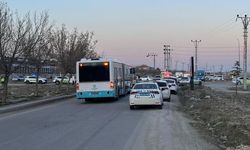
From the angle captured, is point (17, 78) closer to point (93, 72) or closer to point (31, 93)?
point (31, 93)

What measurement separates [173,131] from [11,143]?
5541 mm

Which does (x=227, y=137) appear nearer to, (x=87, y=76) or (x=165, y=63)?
(x=87, y=76)

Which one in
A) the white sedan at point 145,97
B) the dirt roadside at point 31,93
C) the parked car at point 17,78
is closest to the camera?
the white sedan at point 145,97

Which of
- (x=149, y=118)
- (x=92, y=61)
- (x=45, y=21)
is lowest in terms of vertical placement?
(x=149, y=118)

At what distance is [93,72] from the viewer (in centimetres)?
3600

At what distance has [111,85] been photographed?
118ft

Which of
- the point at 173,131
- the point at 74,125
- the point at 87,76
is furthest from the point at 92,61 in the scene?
the point at 173,131

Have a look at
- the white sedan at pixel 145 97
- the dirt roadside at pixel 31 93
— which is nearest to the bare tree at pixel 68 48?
the dirt roadside at pixel 31 93

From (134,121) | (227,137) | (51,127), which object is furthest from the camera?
(134,121)

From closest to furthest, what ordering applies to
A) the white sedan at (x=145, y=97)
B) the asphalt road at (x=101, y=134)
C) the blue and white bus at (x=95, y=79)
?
1. the asphalt road at (x=101, y=134)
2. the white sedan at (x=145, y=97)
3. the blue and white bus at (x=95, y=79)

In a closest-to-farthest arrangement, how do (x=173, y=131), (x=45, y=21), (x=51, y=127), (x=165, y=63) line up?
1. (x=173, y=131)
2. (x=51, y=127)
3. (x=45, y=21)
4. (x=165, y=63)

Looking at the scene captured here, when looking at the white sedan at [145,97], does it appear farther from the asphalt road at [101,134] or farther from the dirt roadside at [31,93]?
the dirt roadside at [31,93]

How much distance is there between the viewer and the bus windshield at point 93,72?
1414 inches

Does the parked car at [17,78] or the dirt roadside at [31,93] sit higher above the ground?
the parked car at [17,78]
